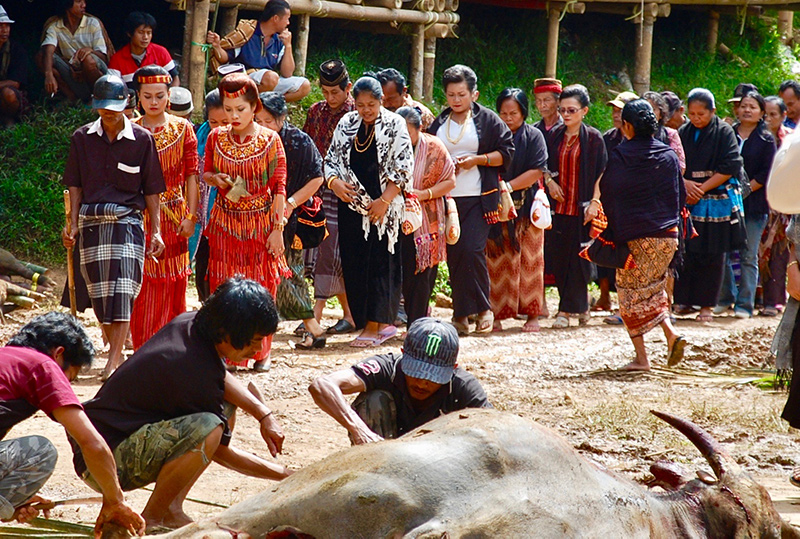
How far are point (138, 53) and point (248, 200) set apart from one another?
14.1 feet

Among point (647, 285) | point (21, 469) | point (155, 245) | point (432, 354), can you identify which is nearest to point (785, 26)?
point (647, 285)

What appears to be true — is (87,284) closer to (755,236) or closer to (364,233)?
(364,233)

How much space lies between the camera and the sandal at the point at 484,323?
29.7 feet

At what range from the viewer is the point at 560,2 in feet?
49.4

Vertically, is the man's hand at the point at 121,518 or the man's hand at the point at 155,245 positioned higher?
the man's hand at the point at 155,245

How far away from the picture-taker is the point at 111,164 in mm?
6914

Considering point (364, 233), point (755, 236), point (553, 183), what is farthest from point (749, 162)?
point (364, 233)

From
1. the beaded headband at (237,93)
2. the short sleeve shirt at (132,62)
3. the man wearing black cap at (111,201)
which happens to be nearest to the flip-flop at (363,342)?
the man wearing black cap at (111,201)

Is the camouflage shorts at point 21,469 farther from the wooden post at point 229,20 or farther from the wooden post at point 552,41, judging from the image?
the wooden post at point 552,41

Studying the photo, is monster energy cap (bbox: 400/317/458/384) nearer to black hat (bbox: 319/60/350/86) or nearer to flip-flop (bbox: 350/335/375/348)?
flip-flop (bbox: 350/335/375/348)

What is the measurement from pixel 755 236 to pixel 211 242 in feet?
19.0

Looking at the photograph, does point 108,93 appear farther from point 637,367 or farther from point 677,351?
point 677,351

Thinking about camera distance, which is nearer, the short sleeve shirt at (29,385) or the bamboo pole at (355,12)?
the short sleeve shirt at (29,385)

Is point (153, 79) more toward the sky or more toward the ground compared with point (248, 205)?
more toward the sky
